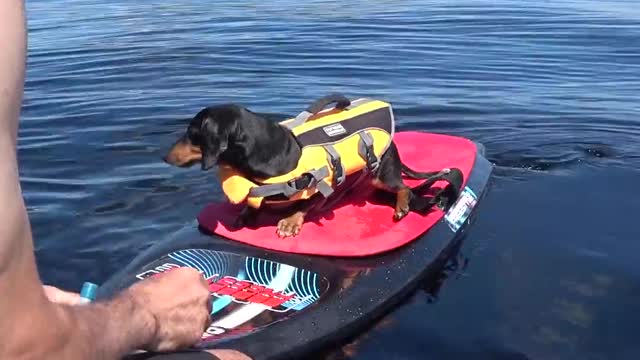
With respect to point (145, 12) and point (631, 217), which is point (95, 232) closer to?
point (631, 217)

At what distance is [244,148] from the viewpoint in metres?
4.39

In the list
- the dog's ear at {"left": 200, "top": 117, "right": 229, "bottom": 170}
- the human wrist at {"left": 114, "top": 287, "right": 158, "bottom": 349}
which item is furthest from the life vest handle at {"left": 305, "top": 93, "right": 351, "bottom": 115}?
the human wrist at {"left": 114, "top": 287, "right": 158, "bottom": 349}

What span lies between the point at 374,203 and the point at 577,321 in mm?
1305

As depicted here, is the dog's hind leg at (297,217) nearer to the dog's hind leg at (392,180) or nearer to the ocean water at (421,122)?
the dog's hind leg at (392,180)

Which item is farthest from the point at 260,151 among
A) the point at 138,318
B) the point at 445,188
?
the point at 138,318

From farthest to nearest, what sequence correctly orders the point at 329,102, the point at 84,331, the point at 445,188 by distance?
the point at 445,188, the point at 329,102, the point at 84,331

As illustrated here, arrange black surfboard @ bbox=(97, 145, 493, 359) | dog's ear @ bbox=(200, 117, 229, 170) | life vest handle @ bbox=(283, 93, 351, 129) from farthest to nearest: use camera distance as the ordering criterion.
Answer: life vest handle @ bbox=(283, 93, 351, 129)
dog's ear @ bbox=(200, 117, 229, 170)
black surfboard @ bbox=(97, 145, 493, 359)

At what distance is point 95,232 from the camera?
5320mm

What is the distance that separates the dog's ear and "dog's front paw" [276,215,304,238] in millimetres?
457

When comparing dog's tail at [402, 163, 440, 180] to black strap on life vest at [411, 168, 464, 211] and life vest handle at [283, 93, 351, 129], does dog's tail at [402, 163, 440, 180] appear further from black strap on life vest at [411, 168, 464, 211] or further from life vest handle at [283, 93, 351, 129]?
life vest handle at [283, 93, 351, 129]

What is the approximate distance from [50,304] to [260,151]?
247 cm

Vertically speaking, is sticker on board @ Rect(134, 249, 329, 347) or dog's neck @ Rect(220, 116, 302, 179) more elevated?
dog's neck @ Rect(220, 116, 302, 179)

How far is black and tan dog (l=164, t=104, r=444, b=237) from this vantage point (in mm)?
4355

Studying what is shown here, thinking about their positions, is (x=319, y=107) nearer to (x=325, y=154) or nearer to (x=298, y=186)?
(x=325, y=154)
